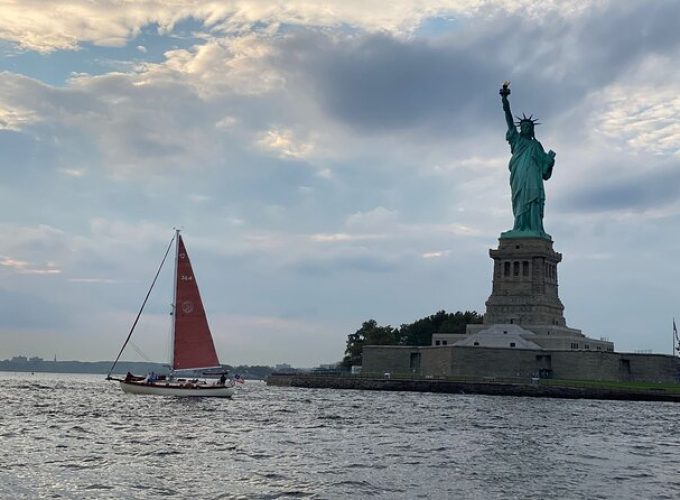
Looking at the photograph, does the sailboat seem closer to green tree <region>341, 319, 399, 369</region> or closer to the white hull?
the white hull

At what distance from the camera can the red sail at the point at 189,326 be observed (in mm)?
72062

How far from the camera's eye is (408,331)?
162 metres

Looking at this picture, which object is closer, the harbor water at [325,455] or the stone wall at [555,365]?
the harbor water at [325,455]

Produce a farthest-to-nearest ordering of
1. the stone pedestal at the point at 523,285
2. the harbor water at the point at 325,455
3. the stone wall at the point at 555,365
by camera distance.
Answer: the stone pedestal at the point at 523,285 < the stone wall at the point at 555,365 < the harbor water at the point at 325,455

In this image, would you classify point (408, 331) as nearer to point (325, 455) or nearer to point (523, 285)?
point (523, 285)

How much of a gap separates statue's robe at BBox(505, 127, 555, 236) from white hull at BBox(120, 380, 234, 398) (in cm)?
5902

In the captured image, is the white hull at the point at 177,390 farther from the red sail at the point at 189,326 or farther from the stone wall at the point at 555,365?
the stone wall at the point at 555,365

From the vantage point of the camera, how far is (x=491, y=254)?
120438 mm

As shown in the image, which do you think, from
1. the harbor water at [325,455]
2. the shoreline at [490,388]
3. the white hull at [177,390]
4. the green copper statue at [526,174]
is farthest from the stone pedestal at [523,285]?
the harbor water at [325,455]

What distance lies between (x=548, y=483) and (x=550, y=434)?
724 inches

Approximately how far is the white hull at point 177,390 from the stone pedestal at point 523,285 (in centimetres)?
5182

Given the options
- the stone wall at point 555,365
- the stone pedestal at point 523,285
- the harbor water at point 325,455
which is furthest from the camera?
the stone pedestal at point 523,285

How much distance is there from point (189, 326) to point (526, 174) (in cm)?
6500

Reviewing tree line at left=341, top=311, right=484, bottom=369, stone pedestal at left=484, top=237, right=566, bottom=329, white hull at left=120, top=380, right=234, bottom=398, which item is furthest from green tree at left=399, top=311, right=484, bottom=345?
white hull at left=120, top=380, right=234, bottom=398
